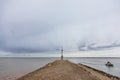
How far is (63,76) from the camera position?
20641 millimetres

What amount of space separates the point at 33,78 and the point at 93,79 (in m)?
7.32

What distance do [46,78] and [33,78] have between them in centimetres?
180

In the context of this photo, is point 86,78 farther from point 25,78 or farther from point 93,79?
point 25,78

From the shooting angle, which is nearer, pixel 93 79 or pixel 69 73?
pixel 93 79

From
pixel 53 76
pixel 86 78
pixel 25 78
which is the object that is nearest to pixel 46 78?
pixel 53 76

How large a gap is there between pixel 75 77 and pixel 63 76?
1474 mm

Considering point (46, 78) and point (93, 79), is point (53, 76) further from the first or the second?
point (93, 79)

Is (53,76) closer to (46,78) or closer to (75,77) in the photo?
(46,78)

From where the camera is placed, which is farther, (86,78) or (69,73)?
(69,73)

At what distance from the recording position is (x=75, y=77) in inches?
803

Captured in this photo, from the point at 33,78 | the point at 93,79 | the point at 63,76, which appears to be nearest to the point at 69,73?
the point at 63,76

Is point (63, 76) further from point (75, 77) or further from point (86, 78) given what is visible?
point (86, 78)

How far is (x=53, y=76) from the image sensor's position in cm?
2062

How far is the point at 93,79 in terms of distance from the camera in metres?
20.3
